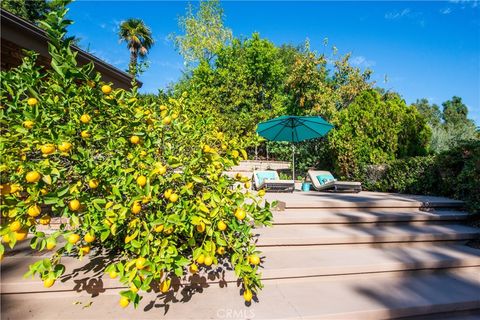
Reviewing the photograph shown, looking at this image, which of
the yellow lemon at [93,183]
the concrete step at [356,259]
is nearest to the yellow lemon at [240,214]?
the concrete step at [356,259]

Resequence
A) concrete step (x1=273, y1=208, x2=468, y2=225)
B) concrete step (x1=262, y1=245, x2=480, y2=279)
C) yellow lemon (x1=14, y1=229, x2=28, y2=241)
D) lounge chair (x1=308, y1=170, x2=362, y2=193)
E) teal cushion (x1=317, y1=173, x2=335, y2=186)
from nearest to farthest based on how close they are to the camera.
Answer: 1. yellow lemon (x1=14, y1=229, x2=28, y2=241)
2. concrete step (x1=262, y1=245, x2=480, y2=279)
3. concrete step (x1=273, y1=208, x2=468, y2=225)
4. lounge chair (x1=308, y1=170, x2=362, y2=193)
5. teal cushion (x1=317, y1=173, x2=335, y2=186)

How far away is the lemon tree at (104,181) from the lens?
5.45 ft

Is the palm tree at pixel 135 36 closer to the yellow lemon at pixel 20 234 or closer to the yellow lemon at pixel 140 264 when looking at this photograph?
the yellow lemon at pixel 20 234

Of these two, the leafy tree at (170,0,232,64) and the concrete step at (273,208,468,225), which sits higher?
the leafy tree at (170,0,232,64)

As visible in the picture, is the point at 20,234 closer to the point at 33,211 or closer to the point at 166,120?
the point at 33,211

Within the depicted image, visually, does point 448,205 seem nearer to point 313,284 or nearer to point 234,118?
point 313,284

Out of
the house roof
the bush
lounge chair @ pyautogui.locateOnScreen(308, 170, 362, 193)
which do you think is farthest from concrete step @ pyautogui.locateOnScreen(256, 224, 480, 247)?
the bush

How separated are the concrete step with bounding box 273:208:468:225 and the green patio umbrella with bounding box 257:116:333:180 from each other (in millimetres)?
4085

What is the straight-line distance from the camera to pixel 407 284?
8.63 feet

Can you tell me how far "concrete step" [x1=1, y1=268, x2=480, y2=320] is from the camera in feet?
6.65

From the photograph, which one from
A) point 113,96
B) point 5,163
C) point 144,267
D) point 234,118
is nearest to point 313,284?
point 144,267

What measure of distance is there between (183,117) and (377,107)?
927cm

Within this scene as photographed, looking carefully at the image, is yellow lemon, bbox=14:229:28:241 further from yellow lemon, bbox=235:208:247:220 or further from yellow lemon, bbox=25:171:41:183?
yellow lemon, bbox=235:208:247:220

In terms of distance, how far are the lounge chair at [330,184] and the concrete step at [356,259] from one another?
384 centimetres
